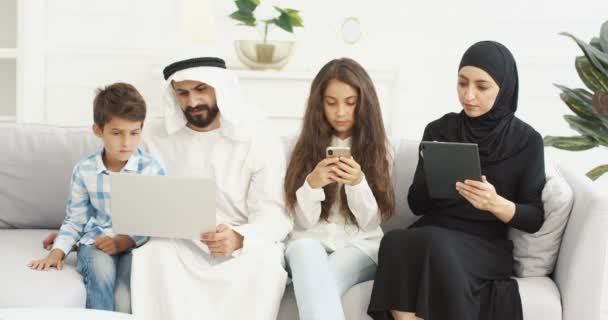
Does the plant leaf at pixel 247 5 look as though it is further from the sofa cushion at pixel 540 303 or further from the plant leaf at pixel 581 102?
the sofa cushion at pixel 540 303

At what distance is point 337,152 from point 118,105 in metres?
0.74

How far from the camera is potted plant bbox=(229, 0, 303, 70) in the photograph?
4.70m

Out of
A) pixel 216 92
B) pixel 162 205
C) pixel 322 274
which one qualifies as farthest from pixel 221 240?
pixel 216 92

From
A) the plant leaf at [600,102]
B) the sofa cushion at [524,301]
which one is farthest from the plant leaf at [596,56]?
the sofa cushion at [524,301]

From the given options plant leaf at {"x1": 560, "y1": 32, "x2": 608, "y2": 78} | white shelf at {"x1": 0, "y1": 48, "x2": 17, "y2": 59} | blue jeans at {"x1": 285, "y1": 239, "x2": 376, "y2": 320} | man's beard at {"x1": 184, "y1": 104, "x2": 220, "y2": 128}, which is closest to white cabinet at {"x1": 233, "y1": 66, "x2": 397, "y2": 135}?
white shelf at {"x1": 0, "y1": 48, "x2": 17, "y2": 59}

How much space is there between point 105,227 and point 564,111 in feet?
11.0

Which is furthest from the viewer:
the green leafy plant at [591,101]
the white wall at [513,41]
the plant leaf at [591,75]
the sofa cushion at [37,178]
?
the white wall at [513,41]

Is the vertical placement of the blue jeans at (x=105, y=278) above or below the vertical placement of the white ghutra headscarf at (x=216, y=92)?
below

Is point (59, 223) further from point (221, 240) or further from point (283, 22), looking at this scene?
point (283, 22)

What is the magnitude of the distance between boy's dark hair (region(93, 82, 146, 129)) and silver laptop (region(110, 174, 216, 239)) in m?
0.30

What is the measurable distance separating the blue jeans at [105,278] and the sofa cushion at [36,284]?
0.11 feet

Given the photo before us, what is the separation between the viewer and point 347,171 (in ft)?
8.98

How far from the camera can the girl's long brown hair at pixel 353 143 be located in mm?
2908

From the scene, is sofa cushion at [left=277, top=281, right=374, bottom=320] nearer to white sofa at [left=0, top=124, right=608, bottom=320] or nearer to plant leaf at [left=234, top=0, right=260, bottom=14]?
white sofa at [left=0, top=124, right=608, bottom=320]
